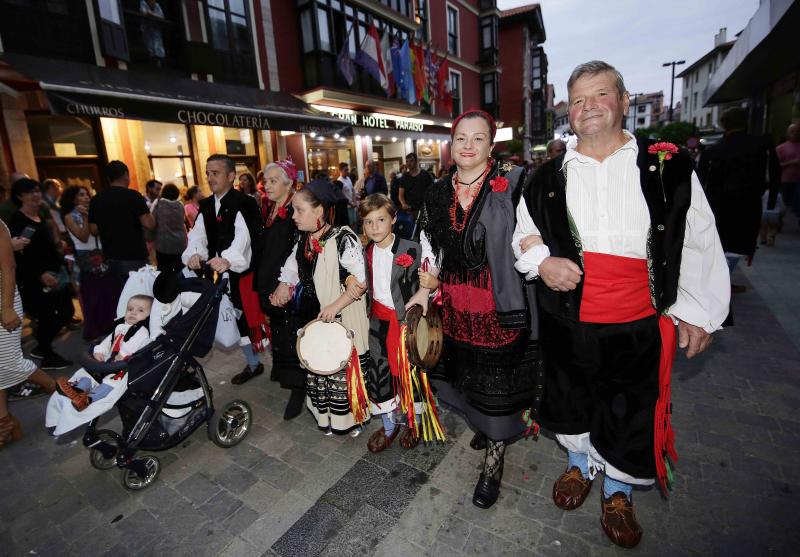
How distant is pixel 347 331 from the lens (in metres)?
2.86

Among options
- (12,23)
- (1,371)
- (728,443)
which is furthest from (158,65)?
(728,443)

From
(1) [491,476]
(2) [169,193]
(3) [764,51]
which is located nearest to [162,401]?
(1) [491,476]

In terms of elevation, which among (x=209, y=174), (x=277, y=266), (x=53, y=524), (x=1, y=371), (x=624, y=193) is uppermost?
(x=209, y=174)

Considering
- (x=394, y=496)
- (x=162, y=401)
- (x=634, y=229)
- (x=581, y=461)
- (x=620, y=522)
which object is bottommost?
(x=394, y=496)

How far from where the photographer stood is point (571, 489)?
2469 millimetres

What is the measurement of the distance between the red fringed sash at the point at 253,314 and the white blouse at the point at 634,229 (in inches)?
117

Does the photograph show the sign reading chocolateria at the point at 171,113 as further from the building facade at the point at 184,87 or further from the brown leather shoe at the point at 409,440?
the brown leather shoe at the point at 409,440

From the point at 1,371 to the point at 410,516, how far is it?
3662 mm

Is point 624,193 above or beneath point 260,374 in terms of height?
above

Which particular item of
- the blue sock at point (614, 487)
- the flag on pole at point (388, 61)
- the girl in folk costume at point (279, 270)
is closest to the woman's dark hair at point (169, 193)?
the girl in folk costume at point (279, 270)

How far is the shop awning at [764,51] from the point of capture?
333 inches

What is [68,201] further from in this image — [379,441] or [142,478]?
[379,441]

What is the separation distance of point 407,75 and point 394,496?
1544cm

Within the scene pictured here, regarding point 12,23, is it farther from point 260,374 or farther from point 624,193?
point 624,193
